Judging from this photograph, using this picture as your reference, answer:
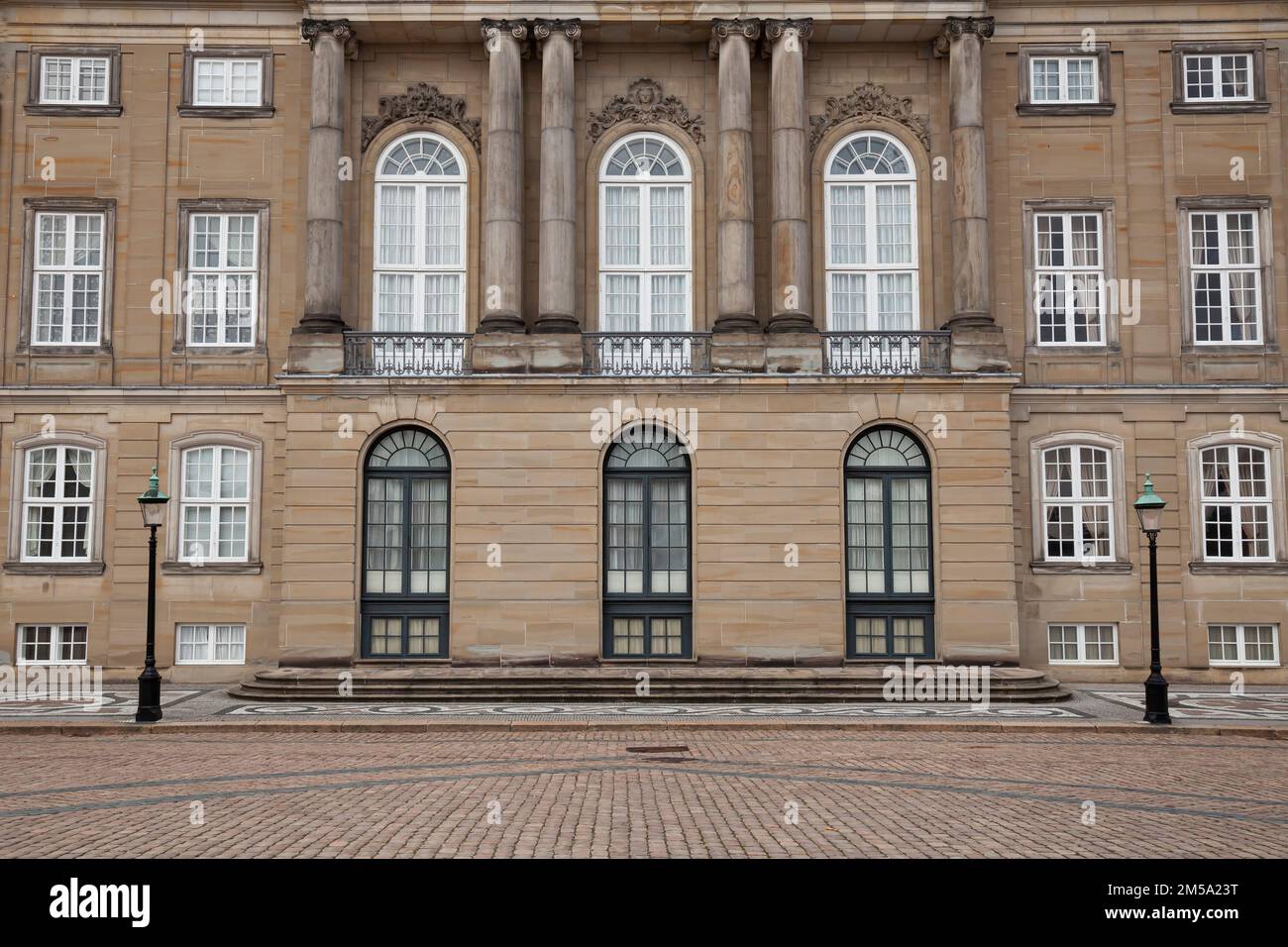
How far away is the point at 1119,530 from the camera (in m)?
28.2

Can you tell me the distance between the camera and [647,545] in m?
27.1

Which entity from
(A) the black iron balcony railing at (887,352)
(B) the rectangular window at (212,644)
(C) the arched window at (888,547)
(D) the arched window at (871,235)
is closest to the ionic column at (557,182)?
(A) the black iron balcony railing at (887,352)

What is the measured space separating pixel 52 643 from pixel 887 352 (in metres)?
19.7

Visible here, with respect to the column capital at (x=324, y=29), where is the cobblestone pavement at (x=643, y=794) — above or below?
below

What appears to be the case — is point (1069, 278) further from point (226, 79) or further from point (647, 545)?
point (226, 79)

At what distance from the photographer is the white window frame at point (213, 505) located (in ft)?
93.0

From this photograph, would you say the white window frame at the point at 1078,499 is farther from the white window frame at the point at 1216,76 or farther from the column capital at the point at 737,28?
the column capital at the point at 737,28

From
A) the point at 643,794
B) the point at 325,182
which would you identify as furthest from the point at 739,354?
the point at 643,794

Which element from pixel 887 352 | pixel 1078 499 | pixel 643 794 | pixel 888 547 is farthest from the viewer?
pixel 1078 499

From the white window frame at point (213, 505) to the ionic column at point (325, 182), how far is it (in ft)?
12.4

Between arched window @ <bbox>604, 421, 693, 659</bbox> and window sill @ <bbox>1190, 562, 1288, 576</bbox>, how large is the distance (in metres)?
11.4

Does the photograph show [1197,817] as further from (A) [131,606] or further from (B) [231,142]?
(B) [231,142]
